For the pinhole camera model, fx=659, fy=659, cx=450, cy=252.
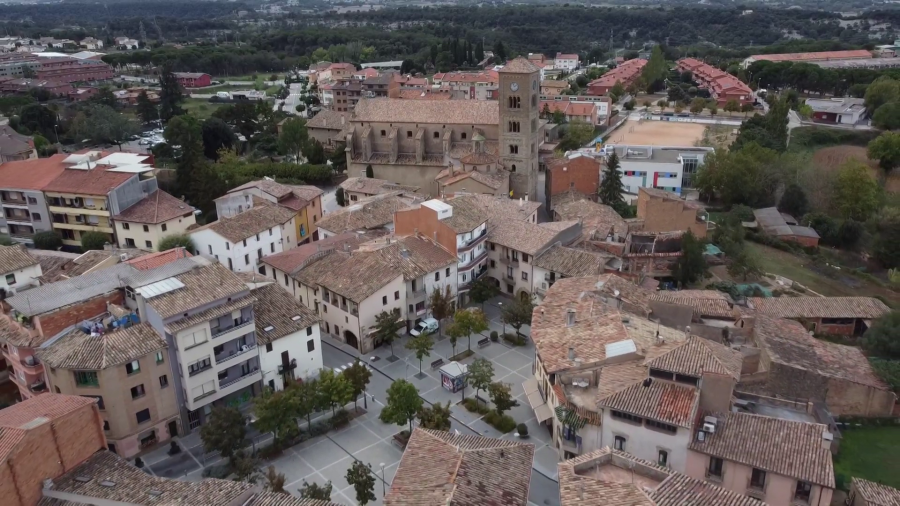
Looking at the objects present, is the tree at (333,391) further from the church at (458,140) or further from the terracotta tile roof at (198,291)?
the church at (458,140)

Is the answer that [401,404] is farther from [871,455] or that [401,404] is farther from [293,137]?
[293,137]

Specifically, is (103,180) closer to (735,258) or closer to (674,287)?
(674,287)

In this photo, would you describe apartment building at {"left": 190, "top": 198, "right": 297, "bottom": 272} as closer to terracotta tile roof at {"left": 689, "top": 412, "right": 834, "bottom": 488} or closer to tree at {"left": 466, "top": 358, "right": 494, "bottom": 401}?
tree at {"left": 466, "top": 358, "right": 494, "bottom": 401}

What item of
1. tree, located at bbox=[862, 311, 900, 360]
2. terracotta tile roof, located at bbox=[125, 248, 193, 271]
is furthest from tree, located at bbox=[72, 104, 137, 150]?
tree, located at bbox=[862, 311, 900, 360]

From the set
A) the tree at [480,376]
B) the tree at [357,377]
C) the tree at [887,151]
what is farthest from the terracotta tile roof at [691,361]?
the tree at [887,151]

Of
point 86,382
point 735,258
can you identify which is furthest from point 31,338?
point 735,258

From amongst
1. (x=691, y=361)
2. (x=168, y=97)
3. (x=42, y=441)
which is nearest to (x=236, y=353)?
(x=42, y=441)
